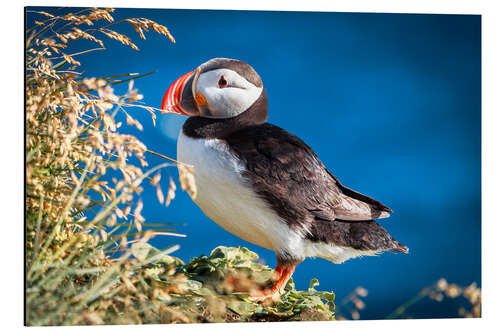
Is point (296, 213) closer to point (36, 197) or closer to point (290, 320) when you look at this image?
point (290, 320)

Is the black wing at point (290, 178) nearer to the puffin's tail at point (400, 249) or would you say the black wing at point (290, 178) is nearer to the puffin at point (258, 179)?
the puffin at point (258, 179)

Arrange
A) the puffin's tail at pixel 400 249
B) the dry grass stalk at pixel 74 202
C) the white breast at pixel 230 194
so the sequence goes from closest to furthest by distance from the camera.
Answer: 1. the dry grass stalk at pixel 74 202
2. the white breast at pixel 230 194
3. the puffin's tail at pixel 400 249

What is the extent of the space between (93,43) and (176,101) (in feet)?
2.03

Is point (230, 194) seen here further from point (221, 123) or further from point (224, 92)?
point (224, 92)

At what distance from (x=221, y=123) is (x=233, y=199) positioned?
1.48ft

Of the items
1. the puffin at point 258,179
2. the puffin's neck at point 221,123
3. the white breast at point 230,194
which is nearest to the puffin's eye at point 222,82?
the puffin at point 258,179

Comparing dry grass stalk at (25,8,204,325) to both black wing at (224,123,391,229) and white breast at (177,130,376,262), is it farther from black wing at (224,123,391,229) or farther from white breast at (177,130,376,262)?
black wing at (224,123,391,229)

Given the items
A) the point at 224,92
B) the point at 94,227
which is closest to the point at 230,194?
the point at 224,92

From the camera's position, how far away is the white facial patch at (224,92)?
3.42 meters

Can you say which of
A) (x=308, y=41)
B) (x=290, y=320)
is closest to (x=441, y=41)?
(x=308, y=41)

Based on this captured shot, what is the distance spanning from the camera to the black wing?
335cm

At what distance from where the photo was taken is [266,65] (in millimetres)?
3818

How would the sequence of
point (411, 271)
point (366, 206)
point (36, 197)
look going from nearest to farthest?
point (36, 197) → point (366, 206) → point (411, 271)

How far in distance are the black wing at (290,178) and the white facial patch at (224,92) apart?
15cm
